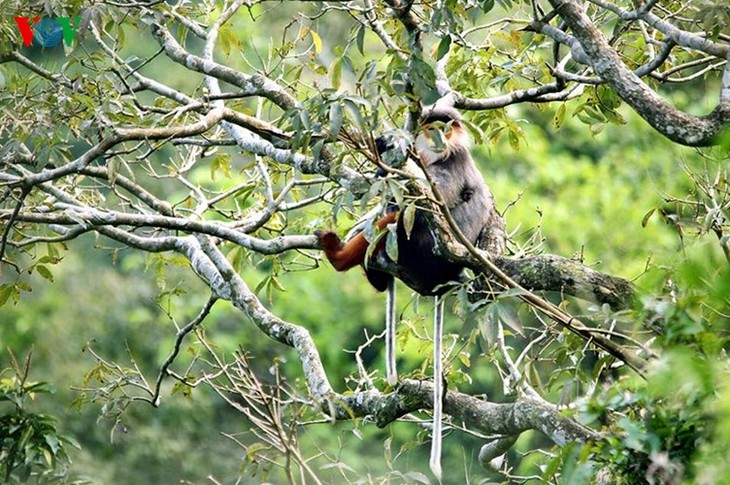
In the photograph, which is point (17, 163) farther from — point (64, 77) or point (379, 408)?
point (379, 408)

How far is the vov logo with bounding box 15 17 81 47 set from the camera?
3.51m

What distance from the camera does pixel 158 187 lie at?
10320 millimetres

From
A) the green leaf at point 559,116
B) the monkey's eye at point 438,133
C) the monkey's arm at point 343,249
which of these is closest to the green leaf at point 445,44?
the monkey's eye at point 438,133

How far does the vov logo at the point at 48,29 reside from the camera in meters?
3.51

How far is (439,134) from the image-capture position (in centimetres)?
253

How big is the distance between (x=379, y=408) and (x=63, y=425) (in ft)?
19.0

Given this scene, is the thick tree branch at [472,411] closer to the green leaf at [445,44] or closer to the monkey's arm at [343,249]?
the monkey's arm at [343,249]

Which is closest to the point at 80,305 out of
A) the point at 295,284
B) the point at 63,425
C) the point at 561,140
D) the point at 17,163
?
the point at 63,425

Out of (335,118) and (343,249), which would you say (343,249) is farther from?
(335,118)

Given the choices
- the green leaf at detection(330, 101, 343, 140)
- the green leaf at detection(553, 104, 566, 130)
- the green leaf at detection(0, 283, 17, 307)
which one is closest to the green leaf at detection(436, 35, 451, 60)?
the green leaf at detection(330, 101, 343, 140)

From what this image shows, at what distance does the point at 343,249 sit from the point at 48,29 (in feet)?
4.32

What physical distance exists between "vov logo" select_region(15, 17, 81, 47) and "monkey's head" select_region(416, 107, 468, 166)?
3.94 feet

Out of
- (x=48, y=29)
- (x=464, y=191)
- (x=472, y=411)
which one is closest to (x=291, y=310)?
(x=464, y=191)

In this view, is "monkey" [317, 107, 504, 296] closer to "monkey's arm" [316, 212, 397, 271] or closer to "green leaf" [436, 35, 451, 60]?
"monkey's arm" [316, 212, 397, 271]
